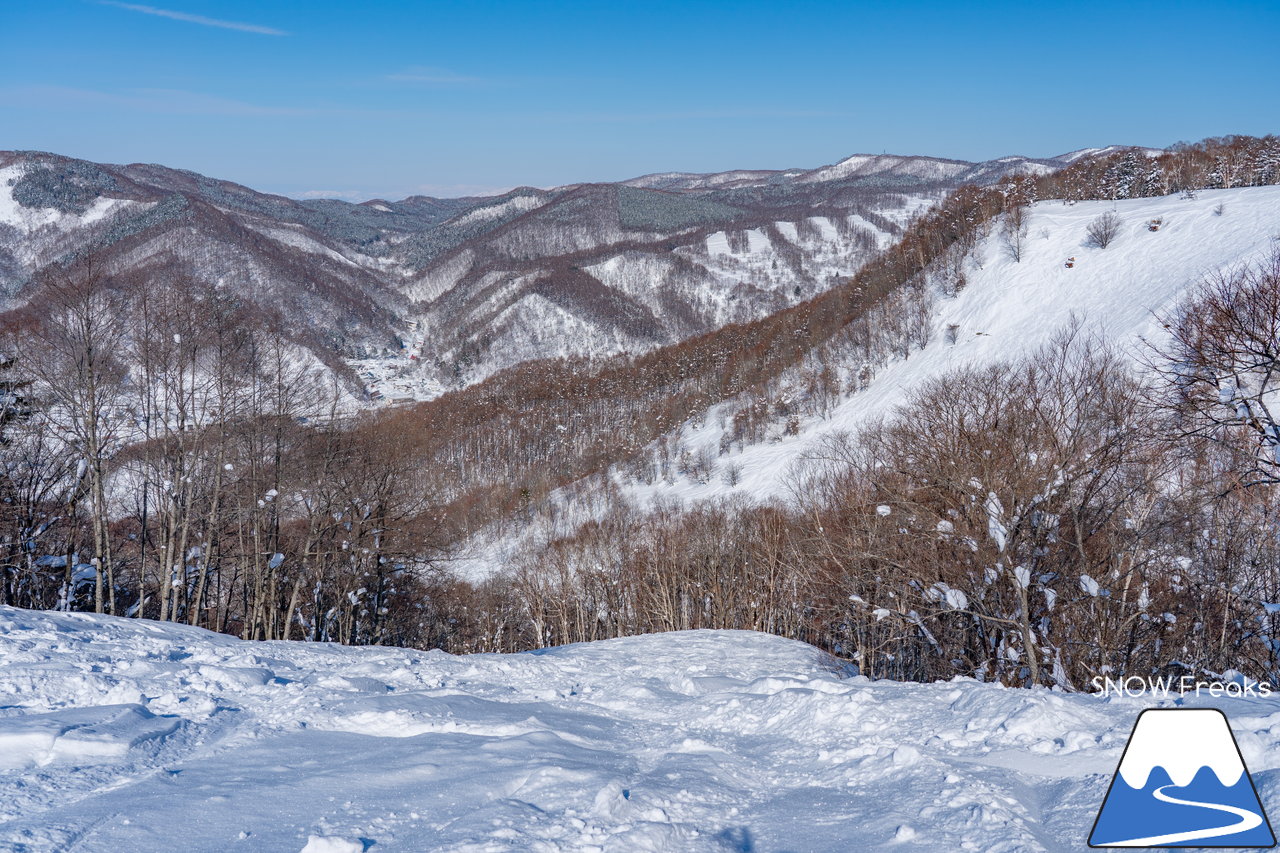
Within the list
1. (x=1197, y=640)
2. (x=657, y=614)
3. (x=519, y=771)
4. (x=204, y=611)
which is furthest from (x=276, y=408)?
(x=1197, y=640)

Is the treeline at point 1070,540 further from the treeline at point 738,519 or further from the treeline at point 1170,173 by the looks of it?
the treeline at point 1170,173

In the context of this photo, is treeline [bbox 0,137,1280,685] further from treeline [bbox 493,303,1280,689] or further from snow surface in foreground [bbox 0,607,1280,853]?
snow surface in foreground [bbox 0,607,1280,853]

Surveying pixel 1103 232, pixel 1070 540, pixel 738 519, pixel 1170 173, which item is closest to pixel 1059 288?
pixel 1103 232

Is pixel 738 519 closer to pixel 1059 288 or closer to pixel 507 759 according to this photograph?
pixel 1059 288

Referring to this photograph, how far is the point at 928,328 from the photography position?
Answer: 2372 inches

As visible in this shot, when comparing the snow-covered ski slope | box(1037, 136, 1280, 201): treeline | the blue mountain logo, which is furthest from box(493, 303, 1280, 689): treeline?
box(1037, 136, 1280, 201): treeline

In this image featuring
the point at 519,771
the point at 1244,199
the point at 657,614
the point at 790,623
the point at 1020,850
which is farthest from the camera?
the point at 1244,199

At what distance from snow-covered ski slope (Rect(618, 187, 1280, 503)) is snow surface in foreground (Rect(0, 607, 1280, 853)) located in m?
44.3

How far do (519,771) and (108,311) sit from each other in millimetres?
14828

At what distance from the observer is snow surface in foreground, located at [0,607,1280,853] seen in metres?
4.03

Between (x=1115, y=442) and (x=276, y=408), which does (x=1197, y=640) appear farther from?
(x=276, y=408)

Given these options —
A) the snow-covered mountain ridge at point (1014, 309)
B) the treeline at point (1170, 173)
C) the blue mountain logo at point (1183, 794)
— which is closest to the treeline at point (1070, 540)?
the blue mountain logo at point (1183, 794)

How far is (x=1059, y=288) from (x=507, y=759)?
6059 cm

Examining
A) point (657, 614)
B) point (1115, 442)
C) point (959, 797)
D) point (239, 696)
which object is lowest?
point (657, 614)
